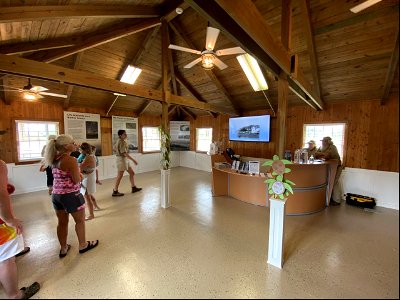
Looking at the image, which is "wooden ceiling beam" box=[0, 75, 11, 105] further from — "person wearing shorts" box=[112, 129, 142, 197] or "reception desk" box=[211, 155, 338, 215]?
"reception desk" box=[211, 155, 338, 215]

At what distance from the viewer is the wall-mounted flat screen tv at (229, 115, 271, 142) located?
5664 millimetres

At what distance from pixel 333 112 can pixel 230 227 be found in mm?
3851

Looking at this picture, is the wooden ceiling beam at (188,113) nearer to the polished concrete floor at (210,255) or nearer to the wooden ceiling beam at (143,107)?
the wooden ceiling beam at (143,107)

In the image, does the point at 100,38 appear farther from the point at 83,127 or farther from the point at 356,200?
the point at 356,200

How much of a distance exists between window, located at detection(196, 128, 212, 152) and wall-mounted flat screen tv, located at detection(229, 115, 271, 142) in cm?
130

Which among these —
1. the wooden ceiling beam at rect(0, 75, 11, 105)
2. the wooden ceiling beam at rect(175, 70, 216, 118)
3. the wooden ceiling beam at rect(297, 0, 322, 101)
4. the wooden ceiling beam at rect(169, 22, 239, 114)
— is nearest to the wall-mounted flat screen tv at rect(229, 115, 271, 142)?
the wooden ceiling beam at rect(169, 22, 239, 114)

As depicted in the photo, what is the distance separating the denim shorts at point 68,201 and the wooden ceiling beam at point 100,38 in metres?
2.85

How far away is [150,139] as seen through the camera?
7.71 metres

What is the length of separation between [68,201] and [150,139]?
5794mm

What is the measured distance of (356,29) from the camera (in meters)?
2.97

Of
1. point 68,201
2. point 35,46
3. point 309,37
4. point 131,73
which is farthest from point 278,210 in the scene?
point 131,73

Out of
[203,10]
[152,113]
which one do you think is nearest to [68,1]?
[203,10]

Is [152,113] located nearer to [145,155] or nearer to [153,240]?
[145,155]

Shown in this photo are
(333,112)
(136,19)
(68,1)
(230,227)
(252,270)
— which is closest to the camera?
(252,270)
